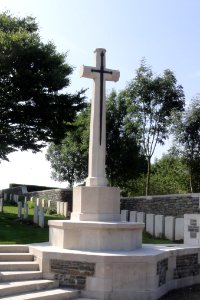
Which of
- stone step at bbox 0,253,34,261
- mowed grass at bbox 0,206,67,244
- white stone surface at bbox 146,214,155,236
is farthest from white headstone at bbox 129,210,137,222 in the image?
stone step at bbox 0,253,34,261

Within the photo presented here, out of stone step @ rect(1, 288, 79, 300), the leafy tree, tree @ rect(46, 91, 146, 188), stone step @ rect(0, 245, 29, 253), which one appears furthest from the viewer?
the leafy tree

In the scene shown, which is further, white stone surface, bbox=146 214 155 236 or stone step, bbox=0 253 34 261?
white stone surface, bbox=146 214 155 236

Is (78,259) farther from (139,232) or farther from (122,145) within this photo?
(122,145)

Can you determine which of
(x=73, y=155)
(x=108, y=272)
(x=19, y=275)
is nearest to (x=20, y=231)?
(x=19, y=275)

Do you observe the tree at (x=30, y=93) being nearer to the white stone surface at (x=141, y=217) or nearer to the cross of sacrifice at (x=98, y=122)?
the white stone surface at (x=141, y=217)

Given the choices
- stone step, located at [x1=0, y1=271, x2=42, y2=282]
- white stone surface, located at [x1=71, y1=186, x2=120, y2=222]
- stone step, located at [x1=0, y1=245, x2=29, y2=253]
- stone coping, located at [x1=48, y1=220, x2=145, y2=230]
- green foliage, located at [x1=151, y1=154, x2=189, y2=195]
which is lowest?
stone step, located at [x1=0, y1=271, x2=42, y2=282]

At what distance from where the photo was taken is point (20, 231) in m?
13.5

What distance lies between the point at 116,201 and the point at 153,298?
221cm

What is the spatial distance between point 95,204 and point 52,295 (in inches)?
90.1

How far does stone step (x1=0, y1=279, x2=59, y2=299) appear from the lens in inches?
263

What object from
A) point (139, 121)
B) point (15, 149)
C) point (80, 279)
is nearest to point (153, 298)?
point (80, 279)

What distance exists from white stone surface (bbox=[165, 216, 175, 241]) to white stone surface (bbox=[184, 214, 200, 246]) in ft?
11.8

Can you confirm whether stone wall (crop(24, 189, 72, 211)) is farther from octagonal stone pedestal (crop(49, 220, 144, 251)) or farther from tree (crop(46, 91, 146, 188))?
octagonal stone pedestal (crop(49, 220, 144, 251))

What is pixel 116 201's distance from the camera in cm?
888
